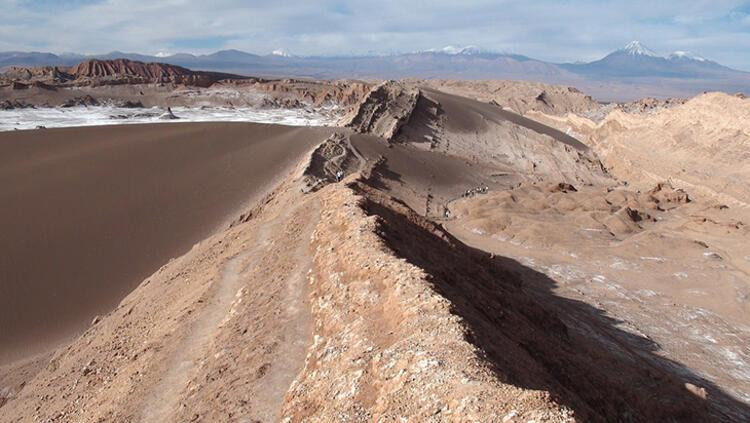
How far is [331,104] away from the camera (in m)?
50.3

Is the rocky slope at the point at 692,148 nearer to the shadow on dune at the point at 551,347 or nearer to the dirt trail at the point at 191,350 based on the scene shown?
the shadow on dune at the point at 551,347

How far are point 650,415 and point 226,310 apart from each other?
6254 mm

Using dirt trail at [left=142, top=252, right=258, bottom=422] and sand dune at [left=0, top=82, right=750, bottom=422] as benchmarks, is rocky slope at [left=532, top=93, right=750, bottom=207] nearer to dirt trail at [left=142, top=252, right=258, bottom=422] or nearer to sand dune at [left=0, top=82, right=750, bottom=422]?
sand dune at [left=0, top=82, right=750, bottom=422]

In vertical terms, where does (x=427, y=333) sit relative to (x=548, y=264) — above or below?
above

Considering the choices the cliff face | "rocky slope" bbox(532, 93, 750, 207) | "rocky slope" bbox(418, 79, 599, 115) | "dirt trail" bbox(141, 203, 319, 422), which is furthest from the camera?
"rocky slope" bbox(418, 79, 599, 115)

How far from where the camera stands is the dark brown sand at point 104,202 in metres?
14.4

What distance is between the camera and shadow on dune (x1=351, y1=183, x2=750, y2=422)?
19.0 ft

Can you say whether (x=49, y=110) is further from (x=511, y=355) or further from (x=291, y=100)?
(x=511, y=355)

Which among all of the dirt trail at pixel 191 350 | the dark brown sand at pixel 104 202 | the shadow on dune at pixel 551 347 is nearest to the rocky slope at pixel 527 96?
the dark brown sand at pixel 104 202

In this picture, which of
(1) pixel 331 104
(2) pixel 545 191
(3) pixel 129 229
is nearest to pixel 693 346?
(2) pixel 545 191

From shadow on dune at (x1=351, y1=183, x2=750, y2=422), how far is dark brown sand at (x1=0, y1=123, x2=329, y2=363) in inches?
351

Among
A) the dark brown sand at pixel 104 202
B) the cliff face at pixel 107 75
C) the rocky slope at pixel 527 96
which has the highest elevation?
the cliff face at pixel 107 75

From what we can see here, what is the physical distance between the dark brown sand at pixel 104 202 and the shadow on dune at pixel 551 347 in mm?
8924

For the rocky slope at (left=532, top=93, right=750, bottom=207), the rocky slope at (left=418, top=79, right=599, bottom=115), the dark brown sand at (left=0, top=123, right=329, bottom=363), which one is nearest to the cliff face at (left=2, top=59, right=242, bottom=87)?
the dark brown sand at (left=0, top=123, right=329, bottom=363)
